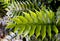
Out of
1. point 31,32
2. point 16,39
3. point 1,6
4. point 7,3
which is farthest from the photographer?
point 1,6

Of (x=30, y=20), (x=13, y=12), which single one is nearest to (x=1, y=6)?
(x=13, y=12)

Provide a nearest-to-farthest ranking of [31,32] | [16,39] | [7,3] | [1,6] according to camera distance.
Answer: [31,32] < [16,39] < [7,3] < [1,6]

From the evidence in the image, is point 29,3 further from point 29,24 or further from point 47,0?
point 29,24

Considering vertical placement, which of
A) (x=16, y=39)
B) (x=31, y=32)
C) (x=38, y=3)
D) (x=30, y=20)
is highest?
(x=38, y=3)

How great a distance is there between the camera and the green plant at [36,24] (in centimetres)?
166

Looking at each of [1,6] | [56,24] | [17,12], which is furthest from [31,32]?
[1,6]

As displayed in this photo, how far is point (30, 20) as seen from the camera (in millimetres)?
1685

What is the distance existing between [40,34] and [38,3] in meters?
0.51

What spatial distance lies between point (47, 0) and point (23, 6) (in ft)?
1.02

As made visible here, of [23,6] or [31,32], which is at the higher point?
[23,6]

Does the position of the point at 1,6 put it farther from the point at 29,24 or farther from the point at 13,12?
the point at 29,24

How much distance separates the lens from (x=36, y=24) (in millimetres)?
1699

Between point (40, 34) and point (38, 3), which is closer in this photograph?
point (40, 34)

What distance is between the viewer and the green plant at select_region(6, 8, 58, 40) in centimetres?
166
